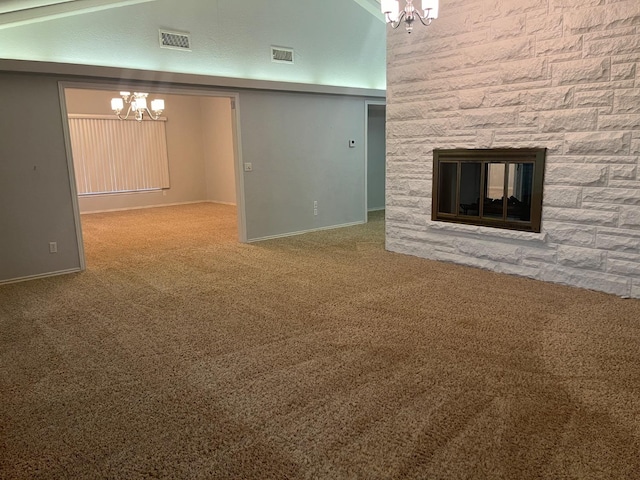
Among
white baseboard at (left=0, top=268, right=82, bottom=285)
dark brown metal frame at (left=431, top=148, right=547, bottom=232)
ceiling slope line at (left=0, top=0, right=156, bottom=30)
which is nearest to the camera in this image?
dark brown metal frame at (left=431, top=148, right=547, bottom=232)

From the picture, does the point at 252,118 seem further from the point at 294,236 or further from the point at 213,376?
the point at 213,376

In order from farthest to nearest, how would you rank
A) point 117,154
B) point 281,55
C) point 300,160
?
1. point 117,154
2. point 300,160
3. point 281,55

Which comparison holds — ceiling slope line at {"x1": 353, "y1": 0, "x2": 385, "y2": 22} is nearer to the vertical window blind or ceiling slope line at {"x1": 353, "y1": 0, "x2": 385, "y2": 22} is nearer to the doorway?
the doorway

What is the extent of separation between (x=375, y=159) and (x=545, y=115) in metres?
5.33

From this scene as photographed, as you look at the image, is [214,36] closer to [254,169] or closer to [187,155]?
[254,169]

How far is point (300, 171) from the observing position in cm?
709

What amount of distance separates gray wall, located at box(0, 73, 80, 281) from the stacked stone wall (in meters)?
3.87

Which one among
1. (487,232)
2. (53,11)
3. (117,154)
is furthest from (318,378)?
(117,154)

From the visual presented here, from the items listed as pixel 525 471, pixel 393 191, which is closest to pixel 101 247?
pixel 393 191

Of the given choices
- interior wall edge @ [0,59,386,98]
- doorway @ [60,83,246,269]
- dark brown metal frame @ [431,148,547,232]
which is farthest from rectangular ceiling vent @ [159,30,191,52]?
doorway @ [60,83,246,269]

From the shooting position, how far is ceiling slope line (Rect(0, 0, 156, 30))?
464 centimetres

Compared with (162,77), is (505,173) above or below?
below

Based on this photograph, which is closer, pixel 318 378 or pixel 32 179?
pixel 318 378

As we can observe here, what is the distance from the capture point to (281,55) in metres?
6.76
